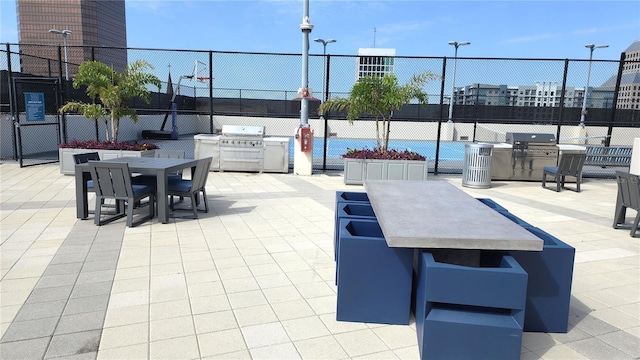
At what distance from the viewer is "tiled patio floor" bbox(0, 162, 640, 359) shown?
10.0 ft

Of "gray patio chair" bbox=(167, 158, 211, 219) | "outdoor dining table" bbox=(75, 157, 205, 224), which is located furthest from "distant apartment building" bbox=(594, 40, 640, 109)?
"outdoor dining table" bbox=(75, 157, 205, 224)

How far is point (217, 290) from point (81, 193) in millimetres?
3666

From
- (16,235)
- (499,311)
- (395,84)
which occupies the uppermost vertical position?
(395,84)

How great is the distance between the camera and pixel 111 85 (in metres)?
10.5

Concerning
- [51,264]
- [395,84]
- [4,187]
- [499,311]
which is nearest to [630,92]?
[395,84]

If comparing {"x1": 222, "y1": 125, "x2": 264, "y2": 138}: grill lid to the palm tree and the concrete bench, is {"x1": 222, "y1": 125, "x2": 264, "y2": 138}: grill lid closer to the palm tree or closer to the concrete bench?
the palm tree

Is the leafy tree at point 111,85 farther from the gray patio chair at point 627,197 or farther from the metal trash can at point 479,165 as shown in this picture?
the gray patio chair at point 627,197

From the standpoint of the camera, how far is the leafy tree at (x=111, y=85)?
1033cm

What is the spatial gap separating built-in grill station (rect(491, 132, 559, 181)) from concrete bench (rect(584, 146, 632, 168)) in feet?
5.85

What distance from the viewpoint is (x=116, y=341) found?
307 centimetres

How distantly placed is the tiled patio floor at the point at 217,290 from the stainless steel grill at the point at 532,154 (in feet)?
14.7

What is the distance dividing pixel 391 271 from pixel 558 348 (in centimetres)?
134

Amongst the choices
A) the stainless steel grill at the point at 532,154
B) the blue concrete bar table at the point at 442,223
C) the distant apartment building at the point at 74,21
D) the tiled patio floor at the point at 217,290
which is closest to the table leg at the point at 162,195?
the tiled patio floor at the point at 217,290

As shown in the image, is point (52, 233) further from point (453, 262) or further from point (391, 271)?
point (453, 262)
